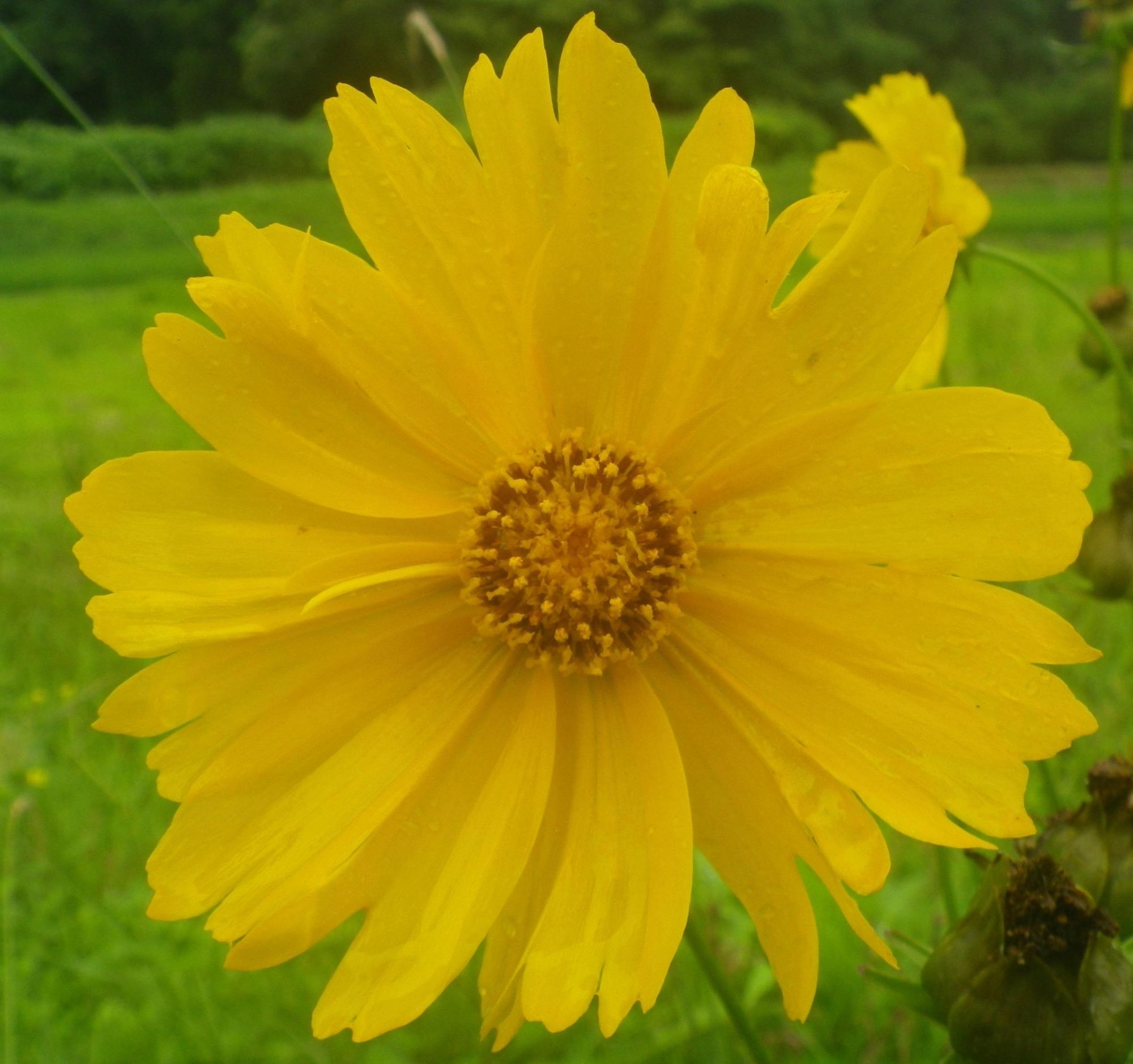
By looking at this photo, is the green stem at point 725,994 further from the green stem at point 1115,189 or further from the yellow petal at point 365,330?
the green stem at point 1115,189

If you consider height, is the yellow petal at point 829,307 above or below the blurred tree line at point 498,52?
above

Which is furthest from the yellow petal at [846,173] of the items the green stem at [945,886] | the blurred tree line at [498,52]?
the blurred tree line at [498,52]

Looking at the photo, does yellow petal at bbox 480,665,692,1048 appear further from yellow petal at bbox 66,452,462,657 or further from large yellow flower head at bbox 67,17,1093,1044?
yellow petal at bbox 66,452,462,657

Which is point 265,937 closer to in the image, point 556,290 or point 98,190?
point 556,290

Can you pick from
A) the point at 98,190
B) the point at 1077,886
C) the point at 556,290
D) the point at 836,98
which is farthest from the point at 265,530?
the point at 836,98

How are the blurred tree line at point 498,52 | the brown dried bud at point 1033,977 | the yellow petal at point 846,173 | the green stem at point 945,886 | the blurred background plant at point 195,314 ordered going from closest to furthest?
the brown dried bud at point 1033,977, the green stem at point 945,886, the yellow petal at point 846,173, the blurred background plant at point 195,314, the blurred tree line at point 498,52

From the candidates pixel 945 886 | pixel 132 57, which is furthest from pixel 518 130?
pixel 132 57
